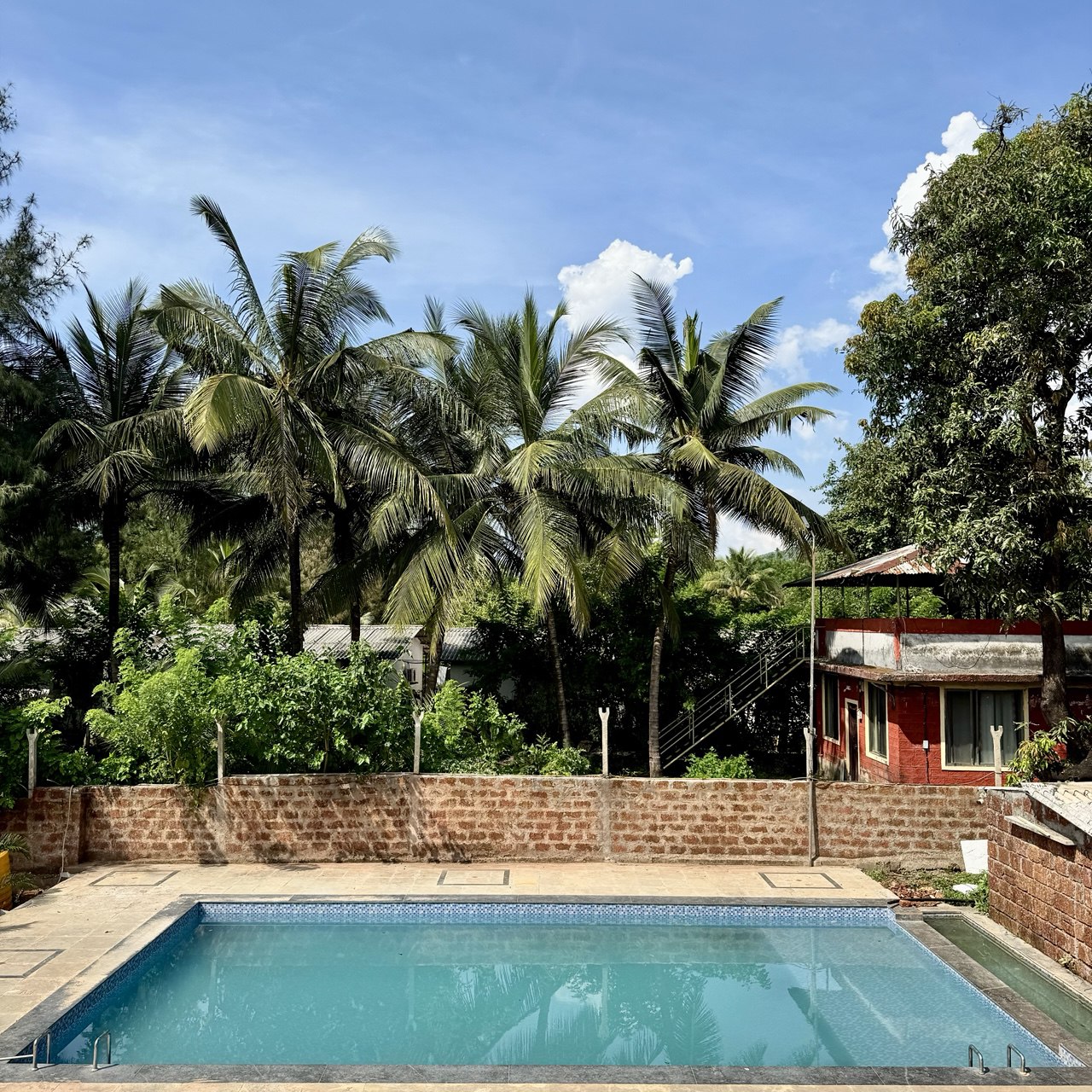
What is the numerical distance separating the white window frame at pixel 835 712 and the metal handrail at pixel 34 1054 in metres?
14.2

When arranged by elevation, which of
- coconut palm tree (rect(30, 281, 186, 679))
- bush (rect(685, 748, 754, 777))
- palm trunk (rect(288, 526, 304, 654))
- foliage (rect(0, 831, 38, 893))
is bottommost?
foliage (rect(0, 831, 38, 893))

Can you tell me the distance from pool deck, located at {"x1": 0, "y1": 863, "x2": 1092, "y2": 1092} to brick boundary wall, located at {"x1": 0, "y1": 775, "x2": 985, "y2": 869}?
0.65ft

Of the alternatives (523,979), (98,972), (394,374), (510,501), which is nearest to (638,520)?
(510,501)

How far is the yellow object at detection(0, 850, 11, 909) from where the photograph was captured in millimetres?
10070

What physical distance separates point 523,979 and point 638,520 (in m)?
8.59

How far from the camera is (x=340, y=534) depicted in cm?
1780

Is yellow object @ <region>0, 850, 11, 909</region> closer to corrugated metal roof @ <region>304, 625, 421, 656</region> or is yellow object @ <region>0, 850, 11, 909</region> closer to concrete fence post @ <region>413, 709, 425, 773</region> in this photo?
concrete fence post @ <region>413, 709, 425, 773</region>

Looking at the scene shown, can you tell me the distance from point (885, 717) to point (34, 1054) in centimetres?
1254

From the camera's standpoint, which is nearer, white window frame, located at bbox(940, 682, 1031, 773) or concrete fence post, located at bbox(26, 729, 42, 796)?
concrete fence post, located at bbox(26, 729, 42, 796)

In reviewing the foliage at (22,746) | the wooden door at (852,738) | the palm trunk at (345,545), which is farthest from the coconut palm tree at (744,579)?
the foliage at (22,746)

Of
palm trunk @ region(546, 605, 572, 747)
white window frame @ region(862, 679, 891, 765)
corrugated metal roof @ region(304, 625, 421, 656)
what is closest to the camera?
white window frame @ region(862, 679, 891, 765)

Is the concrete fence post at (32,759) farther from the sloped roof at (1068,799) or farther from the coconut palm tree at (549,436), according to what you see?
the sloped roof at (1068,799)

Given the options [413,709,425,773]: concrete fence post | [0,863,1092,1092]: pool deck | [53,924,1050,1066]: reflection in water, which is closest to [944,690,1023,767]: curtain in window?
[0,863,1092,1092]: pool deck

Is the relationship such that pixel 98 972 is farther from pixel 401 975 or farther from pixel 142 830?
pixel 142 830
